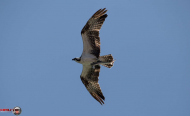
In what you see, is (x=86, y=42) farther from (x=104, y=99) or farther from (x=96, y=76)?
(x=104, y=99)

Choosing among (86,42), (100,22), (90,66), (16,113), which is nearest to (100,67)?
(90,66)

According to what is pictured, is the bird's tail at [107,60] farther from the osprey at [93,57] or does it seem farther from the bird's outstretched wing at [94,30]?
the bird's outstretched wing at [94,30]

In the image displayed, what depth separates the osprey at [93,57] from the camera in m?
13.3

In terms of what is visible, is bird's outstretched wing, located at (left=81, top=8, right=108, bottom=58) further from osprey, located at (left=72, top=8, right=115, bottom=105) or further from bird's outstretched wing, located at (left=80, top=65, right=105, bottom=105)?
bird's outstretched wing, located at (left=80, top=65, right=105, bottom=105)

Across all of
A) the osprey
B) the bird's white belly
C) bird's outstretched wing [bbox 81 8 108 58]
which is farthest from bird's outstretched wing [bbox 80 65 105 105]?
bird's outstretched wing [bbox 81 8 108 58]

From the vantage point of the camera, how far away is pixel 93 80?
15.0 m

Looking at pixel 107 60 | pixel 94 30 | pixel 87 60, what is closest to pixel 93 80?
pixel 87 60

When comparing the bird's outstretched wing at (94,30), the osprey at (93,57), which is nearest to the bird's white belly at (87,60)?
the osprey at (93,57)

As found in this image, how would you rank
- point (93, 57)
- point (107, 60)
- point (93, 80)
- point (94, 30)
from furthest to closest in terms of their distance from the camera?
1. point (93, 80)
2. point (93, 57)
3. point (107, 60)
4. point (94, 30)

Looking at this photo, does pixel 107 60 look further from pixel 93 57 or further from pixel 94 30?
pixel 94 30

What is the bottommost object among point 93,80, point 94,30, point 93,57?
point 93,80

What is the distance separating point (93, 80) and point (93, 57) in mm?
1792

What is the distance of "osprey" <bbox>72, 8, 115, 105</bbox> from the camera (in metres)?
13.3

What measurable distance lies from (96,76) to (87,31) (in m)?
3.33
